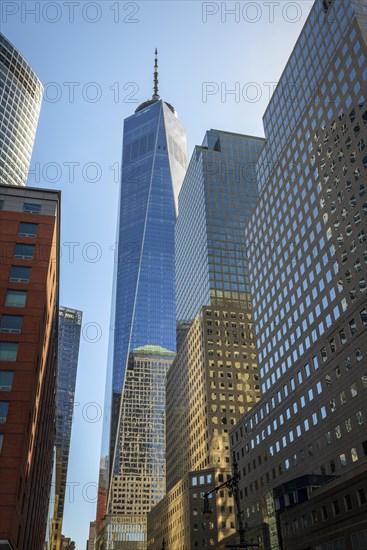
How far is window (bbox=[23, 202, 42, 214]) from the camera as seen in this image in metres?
66.1

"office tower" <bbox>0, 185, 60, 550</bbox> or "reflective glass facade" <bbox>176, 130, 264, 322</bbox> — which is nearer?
"office tower" <bbox>0, 185, 60, 550</bbox>

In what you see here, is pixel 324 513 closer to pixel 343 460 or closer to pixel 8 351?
pixel 343 460

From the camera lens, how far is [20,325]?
186 ft

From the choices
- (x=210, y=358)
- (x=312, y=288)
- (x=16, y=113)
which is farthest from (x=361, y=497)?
(x=16, y=113)

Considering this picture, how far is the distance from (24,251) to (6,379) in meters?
15.8

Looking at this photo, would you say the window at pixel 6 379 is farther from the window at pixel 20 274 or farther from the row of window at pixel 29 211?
the row of window at pixel 29 211

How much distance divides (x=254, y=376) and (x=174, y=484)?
4580 cm

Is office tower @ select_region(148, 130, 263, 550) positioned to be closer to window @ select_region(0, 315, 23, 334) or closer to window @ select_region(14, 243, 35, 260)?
window @ select_region(14, 243, 35, 260)

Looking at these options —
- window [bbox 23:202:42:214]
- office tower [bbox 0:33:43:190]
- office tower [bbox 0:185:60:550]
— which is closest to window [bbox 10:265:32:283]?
office tower [bbox 0:185:60:550]

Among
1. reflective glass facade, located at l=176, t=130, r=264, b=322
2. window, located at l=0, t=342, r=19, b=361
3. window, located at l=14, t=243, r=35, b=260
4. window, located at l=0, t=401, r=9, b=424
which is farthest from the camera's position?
reflective glass facade, located at l=176, t=130, r=264, b=322

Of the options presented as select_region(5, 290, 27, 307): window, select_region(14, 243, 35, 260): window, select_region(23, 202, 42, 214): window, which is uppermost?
select_region(23, 202, 42, 214): window

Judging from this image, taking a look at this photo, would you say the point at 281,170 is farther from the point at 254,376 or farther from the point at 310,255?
the point at 254,376

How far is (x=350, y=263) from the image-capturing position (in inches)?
3076

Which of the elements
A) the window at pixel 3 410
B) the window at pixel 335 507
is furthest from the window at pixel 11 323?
the window at pixel 335 507
